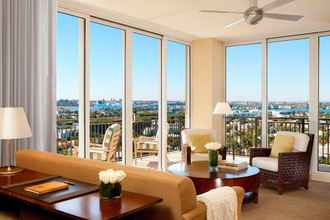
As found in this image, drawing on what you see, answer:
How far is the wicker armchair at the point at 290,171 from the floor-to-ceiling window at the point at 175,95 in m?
1.97

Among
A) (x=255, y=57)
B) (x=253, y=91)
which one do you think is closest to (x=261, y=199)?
(x=253, y=91)

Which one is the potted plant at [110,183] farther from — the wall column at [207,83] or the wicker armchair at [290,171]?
the wall column at [207,83]

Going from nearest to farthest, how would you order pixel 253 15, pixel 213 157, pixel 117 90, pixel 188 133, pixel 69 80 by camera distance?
pixel 253 15 → pixel 213 157 → pixel 69 80 → pixel 117 90 → pixel 188 133

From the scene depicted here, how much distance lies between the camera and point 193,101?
680 centimetres

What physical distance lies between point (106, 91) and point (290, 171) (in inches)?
122

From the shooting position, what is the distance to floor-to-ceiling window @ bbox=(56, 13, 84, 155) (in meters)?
4.28

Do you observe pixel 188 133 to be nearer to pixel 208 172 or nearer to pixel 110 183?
pixel 208 172

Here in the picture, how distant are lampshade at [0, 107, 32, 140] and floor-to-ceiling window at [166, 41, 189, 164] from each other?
12.4ft

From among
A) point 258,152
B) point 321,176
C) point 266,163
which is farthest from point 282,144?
point 321,176

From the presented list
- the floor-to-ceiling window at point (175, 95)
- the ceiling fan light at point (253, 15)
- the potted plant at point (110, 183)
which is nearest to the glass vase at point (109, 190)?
the potted plant at point (110, 183)

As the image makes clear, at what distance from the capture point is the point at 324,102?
568 cm

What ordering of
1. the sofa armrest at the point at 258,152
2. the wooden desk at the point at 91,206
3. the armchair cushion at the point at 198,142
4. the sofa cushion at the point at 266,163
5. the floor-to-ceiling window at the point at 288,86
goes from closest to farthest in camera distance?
1. the wooden desk at the point at 91,206
2. the sofa cushion at the point at 266,163
3. the sofa armrest at the point at 258,152
4. the armchair cushion at the point at 198,142
5. the floor-to-ceiling window at the point at 288,86

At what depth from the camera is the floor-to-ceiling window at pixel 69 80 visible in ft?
14.0

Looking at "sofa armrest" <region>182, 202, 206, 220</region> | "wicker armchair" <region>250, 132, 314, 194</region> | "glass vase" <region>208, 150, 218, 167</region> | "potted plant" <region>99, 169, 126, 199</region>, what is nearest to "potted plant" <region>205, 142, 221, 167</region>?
"glass vase" <region>208, 150, 218, 167</region>
